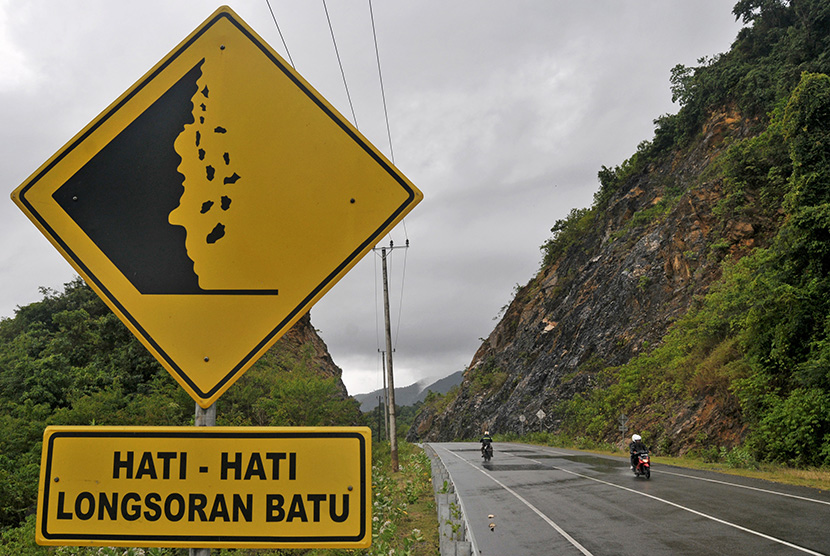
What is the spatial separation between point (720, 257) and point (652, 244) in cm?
845

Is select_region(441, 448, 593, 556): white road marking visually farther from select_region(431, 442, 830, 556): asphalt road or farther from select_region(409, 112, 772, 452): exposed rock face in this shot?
select_region(409, 112, 772, 452): exposed rock face

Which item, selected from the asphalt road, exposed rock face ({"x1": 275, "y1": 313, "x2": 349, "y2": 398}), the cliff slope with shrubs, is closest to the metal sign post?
the asphalt road

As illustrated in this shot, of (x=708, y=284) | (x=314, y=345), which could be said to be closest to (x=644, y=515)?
(x=708, y=284)

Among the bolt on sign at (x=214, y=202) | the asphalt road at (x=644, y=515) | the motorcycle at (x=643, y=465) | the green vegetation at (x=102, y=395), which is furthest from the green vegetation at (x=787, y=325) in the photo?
the bolt on sign at (x=214, y=202)

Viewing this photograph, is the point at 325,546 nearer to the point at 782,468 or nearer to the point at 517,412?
the point at 782,468

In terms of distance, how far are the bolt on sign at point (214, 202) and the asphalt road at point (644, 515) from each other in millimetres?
5155

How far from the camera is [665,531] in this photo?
9.72 meters

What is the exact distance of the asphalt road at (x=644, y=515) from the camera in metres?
8.78

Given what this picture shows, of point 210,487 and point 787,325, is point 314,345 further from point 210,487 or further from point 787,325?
point 210,487

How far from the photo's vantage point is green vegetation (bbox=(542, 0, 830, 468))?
61.6ft

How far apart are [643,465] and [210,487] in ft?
57.6

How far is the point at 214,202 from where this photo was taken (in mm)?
1854

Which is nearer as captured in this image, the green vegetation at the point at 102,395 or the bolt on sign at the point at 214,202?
the bolt on sign at the point at 214,202

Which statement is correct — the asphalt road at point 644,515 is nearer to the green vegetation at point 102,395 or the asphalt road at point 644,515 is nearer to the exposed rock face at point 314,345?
the green vegetation at point 102,395
